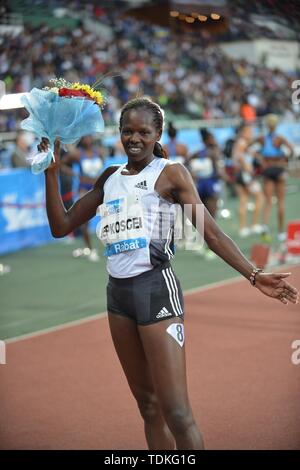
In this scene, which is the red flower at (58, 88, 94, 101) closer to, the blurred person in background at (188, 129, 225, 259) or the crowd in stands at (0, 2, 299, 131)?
the blurred person in background at (188, 129, 225, 259)

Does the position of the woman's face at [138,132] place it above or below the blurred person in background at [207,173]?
above

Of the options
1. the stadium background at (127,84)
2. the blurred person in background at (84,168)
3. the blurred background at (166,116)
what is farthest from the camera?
the blurred person in background at (84,168)

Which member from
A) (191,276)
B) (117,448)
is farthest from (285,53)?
(117,448)

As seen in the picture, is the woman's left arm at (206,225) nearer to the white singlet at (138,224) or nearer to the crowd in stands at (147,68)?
the white singlet at (138,224)

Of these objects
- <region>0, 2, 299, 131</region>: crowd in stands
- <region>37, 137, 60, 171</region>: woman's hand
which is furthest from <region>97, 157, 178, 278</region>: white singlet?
<region>0, 2, 299, 131</region>: crowd in stands

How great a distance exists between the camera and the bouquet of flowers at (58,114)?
3906 mm

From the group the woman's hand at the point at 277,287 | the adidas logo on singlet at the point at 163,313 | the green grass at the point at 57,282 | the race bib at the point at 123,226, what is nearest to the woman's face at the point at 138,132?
the race bib at the point at 123,226

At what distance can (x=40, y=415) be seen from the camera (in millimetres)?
5457

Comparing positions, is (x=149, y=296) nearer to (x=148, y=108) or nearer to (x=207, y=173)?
(x=148, y=108)

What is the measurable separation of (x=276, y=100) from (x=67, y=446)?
26.0 m

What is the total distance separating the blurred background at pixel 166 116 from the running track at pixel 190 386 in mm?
1142

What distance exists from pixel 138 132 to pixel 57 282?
6967mm

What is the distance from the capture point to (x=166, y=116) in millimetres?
21297

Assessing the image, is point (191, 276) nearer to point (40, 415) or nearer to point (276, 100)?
point (40, 415)
